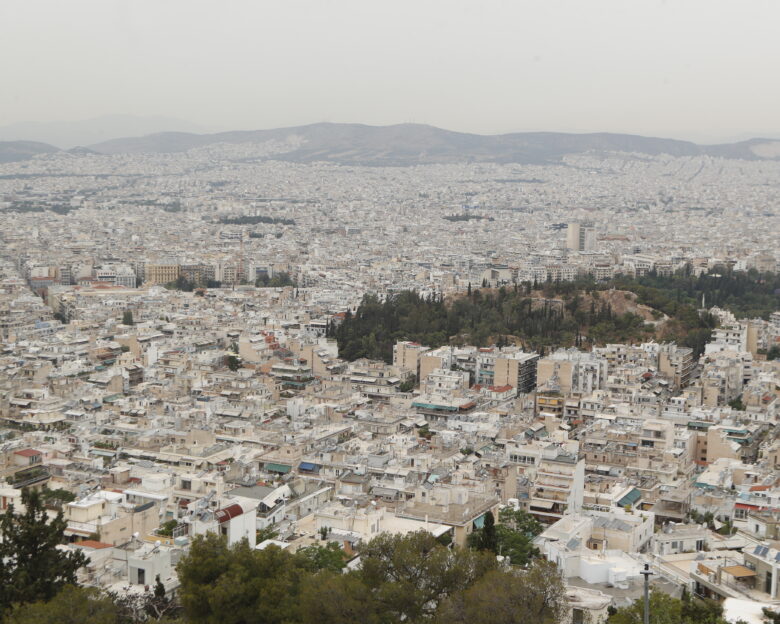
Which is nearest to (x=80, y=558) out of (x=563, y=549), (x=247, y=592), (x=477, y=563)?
(x=247, y=592)

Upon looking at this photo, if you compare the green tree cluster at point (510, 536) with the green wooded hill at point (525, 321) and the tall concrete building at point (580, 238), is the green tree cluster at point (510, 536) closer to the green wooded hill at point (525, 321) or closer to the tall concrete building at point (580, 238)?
the green wooded hill at point (525, 321)

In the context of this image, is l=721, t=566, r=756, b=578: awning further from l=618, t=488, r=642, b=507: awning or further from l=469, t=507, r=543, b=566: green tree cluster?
l=618, t=488, r=642, b=507: awning

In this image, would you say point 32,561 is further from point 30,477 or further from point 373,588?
point 30,477

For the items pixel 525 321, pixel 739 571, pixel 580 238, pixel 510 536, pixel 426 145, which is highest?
pixel 739 571

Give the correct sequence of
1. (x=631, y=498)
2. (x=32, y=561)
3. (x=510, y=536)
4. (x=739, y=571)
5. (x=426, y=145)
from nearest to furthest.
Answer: (x=32, y=561)
(x=739, y=571)
(x=510, y=536)
(x=631, y=498)
(x=426, y=145)

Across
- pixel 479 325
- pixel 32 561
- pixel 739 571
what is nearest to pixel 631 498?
pixel 739 571

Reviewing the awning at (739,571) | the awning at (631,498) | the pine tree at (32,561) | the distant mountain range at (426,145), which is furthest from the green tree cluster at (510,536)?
the distant mountain range at (426,145)

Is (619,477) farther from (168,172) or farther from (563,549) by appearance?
(168,172)
